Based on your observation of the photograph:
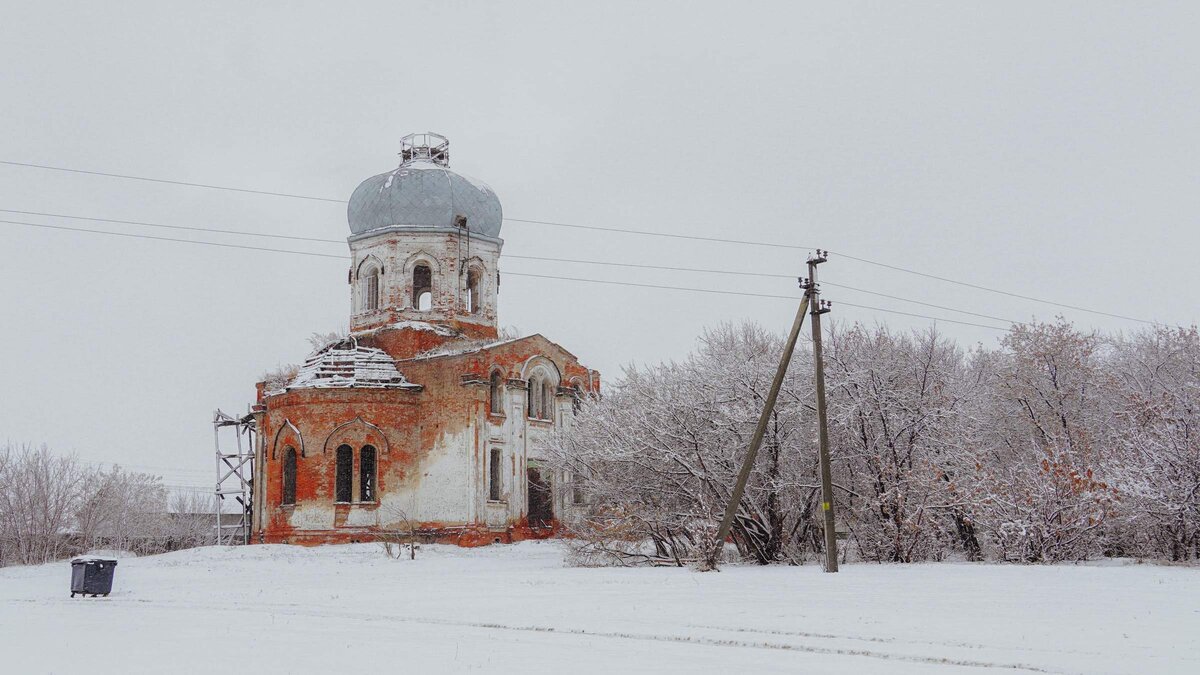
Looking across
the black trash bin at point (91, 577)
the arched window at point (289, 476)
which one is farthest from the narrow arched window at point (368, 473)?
→ the black trash bin at point (91, 577)

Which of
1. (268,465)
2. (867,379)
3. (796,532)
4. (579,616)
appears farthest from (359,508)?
(579,616)

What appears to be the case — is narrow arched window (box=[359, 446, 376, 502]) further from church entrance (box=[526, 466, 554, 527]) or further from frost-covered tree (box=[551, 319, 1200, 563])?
frost-covered tree (box=[551, 319, 1200, 563])

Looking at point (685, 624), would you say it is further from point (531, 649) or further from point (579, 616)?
point (531, 649)

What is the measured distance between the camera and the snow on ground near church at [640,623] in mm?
9805

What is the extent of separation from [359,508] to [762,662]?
77.7ft

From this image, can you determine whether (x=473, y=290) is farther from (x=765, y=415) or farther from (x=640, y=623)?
(x=640, y=623)

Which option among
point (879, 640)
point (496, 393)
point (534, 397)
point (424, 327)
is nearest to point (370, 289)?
point (424, 327)

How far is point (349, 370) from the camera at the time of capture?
32.9 metres

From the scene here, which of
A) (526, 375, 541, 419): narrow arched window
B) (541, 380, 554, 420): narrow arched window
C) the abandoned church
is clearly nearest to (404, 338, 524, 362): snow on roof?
the abandoned church

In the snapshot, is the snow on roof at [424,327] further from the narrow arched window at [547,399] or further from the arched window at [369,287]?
the narrow arched window at [547,399]

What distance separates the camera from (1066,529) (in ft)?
67.1

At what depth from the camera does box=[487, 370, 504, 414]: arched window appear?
33.2 metres

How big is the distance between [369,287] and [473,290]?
11.0ft

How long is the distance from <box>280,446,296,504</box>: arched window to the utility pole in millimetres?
17977
